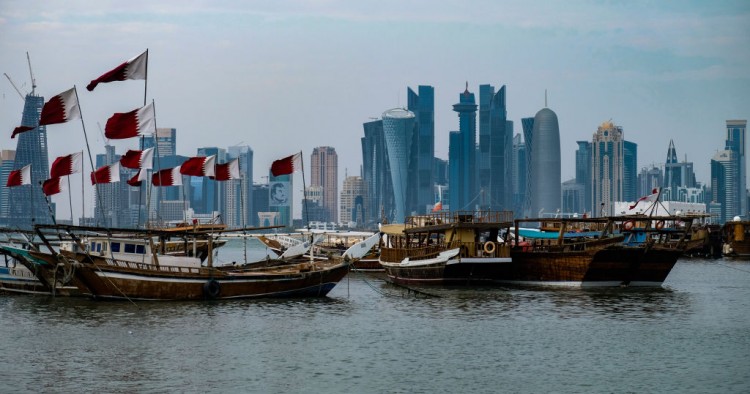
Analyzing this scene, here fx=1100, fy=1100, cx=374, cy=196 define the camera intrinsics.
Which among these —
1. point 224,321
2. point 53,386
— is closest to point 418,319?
point 224,321

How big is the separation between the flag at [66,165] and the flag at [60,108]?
5.41 meters

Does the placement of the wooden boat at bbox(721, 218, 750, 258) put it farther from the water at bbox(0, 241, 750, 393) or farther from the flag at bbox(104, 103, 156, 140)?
the flag at bbox(104, 103, 156, 140)

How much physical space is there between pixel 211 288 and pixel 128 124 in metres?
10.7

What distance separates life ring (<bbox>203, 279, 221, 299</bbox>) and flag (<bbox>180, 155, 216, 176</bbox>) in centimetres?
1313

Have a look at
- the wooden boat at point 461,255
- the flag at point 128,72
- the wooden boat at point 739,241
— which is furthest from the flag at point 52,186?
the wooden boat at point 739,241

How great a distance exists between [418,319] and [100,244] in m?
19.6

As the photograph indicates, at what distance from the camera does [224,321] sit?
55.2 m

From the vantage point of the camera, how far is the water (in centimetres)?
3962

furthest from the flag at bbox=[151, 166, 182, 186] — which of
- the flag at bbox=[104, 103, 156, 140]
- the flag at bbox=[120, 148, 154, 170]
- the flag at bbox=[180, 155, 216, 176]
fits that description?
the flag at bbox=[104, 103, 156, 140]

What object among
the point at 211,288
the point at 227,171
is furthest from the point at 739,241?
the point at 211,288

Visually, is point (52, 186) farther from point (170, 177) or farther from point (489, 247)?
point (489, 247)

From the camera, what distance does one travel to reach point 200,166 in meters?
74.6

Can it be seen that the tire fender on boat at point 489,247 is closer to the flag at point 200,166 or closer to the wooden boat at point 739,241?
the flag at point 200,166

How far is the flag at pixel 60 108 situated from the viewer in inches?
2434
